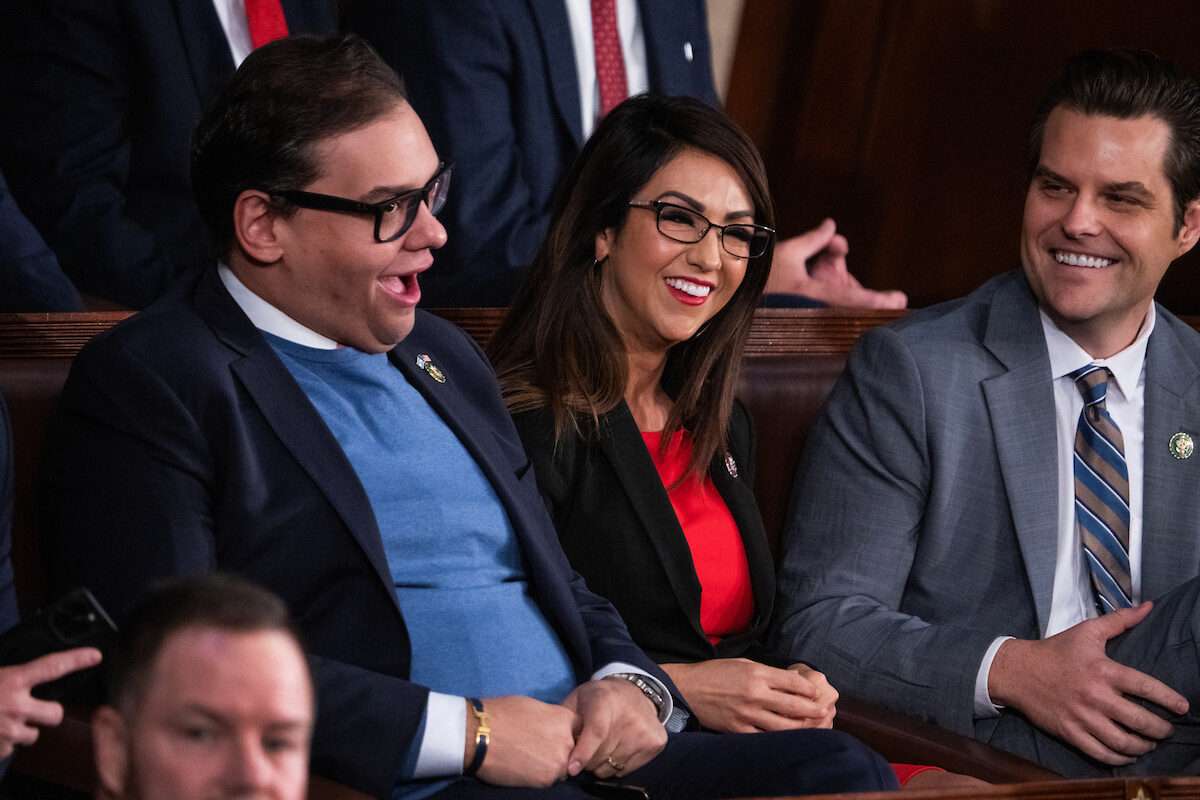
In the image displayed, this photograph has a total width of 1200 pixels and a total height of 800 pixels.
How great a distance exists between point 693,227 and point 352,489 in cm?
74

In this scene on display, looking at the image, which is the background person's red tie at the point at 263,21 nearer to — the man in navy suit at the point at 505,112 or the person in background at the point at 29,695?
the man in navy suit at the point at 505,112

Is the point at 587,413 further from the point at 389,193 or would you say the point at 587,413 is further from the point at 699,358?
the point at 389,193

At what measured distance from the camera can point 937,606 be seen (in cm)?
219

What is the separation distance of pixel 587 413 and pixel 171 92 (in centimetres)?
108

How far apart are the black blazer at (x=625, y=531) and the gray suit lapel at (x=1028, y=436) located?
13.7 inches

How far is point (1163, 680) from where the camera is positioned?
1.97m

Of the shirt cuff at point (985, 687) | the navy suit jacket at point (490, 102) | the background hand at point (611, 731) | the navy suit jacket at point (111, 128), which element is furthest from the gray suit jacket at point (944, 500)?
the navy suit jacket at point (111, 128)

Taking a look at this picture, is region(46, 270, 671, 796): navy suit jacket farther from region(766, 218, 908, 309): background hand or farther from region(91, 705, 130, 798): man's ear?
region(766, 218, 908, 309): background hand

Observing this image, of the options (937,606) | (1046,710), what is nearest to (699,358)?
(937,606)

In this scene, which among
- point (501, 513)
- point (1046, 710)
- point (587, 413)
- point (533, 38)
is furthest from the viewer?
point (533, 38)

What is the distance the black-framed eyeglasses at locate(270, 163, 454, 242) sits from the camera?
1.68 metres

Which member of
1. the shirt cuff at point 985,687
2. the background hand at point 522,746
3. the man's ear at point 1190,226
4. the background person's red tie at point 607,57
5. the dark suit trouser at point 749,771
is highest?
the background person's red tie at point 607,57

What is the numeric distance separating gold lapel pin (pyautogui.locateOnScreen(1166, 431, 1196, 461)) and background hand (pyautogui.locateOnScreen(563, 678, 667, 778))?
0.87 m

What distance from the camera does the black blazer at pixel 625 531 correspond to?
6.83 feet
